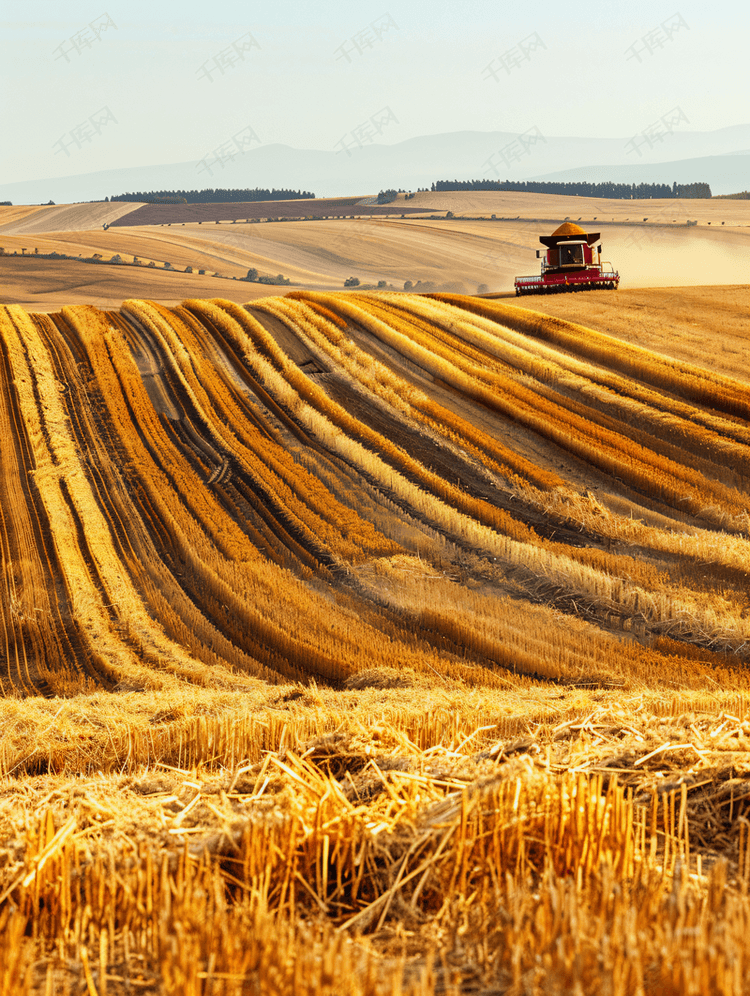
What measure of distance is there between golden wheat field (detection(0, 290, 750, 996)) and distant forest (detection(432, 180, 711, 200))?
85.7 metres

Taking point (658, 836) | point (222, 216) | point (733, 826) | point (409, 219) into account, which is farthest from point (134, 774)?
point (222, 216)

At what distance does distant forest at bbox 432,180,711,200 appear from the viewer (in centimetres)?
9575

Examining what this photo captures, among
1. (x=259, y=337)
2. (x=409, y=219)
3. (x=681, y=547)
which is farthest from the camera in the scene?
(x=409, y=219)

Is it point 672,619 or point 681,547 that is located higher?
point 681,547

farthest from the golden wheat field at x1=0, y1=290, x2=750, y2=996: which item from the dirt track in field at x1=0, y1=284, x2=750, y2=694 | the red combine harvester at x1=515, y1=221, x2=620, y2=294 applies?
the red combine harvester at x1=515, y1=221, x2=620, y2=294

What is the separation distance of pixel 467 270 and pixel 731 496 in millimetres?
55581

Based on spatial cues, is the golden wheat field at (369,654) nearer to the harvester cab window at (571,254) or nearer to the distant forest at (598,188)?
the harvester cab window at (571,254)

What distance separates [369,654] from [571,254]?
76.7 feet

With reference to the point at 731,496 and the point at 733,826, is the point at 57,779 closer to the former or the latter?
the point at 733,826

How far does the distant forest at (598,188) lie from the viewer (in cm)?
9575

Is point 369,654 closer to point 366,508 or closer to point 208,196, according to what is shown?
point 366,508

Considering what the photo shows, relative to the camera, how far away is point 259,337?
2019 centimetres

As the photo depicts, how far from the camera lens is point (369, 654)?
29.3 feet

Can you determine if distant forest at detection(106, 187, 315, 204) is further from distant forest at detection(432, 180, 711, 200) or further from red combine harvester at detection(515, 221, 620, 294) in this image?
red combine harvester at detection(515, 221, 620, 294)
